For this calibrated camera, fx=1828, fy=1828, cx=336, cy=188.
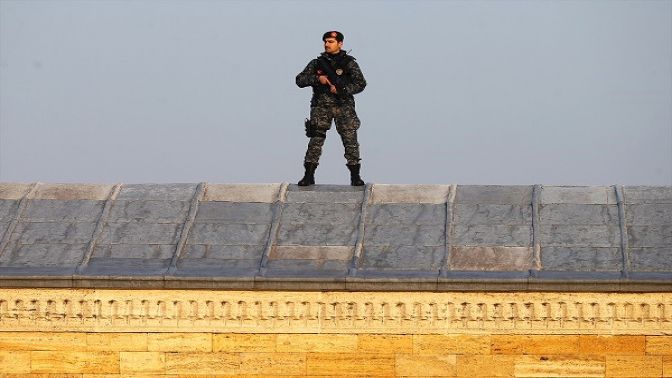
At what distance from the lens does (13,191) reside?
18.3 metres

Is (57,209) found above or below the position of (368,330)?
above

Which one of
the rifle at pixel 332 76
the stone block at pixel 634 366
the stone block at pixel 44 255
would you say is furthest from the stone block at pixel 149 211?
the stone block at pixel 634 366

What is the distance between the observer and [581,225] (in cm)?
1727

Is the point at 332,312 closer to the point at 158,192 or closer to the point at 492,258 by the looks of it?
the point at 492,258

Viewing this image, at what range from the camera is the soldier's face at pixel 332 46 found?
18.9 m

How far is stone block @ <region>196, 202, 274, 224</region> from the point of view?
1770 cm

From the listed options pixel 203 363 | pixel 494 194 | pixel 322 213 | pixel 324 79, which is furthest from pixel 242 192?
pixel 494 194

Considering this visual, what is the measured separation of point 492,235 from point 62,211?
425 centimetres

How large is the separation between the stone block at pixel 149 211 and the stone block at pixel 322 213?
1021mm

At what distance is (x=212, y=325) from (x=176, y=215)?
5.48ft

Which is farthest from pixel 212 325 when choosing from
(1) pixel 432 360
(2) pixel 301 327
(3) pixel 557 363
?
(3) pixel 557 363

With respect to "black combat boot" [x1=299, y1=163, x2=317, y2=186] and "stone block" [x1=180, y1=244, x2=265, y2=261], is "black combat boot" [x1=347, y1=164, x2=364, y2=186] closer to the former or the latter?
"black combat boot" [x1=299, y1=163, x2=317, y2=186]

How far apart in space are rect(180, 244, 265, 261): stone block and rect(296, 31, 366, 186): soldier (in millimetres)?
1552

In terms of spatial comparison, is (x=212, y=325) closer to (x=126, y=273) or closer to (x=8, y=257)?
(x=126, y=273)
